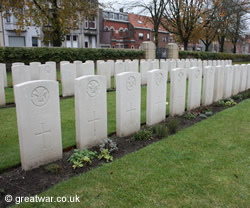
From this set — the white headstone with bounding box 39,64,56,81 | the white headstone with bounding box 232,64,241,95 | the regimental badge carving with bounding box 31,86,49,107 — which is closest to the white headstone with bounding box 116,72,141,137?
the regimental badge carving with bounding box 31,86,49,107

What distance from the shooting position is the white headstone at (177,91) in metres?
5.34

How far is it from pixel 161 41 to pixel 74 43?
22.2 m

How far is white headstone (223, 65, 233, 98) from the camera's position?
7.39 meters

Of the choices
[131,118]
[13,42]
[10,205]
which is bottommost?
[10,205]

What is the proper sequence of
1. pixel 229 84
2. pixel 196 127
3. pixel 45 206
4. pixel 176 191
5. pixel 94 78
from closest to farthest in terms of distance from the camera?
pixel 45 206 → pixel 176 191 → pixel 94 78 → pixel 196 127 → pixel 229 84

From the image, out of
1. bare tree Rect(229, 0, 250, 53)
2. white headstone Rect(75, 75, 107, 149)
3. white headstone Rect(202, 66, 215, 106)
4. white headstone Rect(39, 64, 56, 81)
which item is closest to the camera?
white headstone Rect(75, 75, 107, 149)

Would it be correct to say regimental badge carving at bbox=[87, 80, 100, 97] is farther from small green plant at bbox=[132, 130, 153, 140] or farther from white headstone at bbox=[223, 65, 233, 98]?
white headstone at bbox=[223, 65, 233, 98]

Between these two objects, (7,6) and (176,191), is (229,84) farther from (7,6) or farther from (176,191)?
(7,6)

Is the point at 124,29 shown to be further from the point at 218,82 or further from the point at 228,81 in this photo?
the point at 218,82

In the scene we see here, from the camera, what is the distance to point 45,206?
2371 mm

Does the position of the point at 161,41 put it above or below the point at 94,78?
above

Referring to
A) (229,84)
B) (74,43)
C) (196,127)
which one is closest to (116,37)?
(74,43)

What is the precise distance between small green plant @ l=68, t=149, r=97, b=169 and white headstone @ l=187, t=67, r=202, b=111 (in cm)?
336

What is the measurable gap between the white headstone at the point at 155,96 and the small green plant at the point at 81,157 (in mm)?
1731
